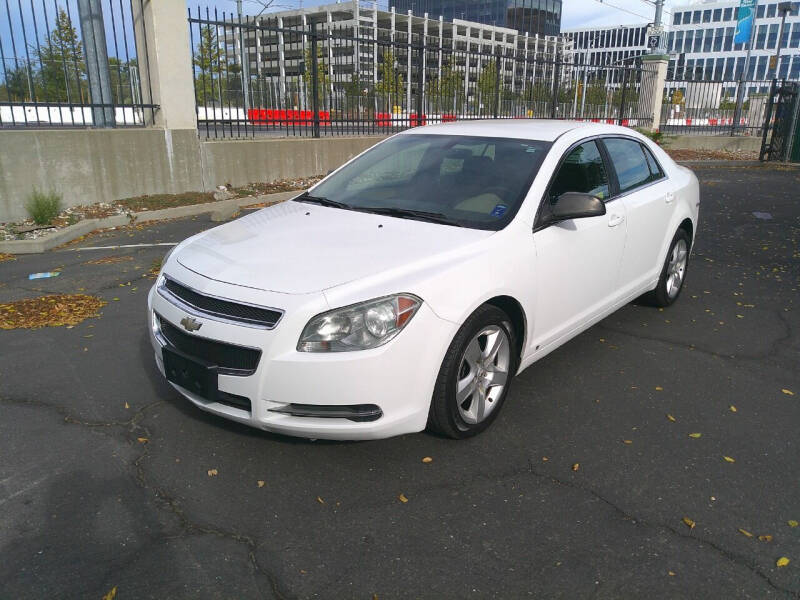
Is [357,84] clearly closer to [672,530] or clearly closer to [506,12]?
[672,530]

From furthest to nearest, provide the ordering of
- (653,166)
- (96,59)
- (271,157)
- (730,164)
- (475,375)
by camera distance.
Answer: (730,164)
(271,157)
(96,59)
(653,166)
(475,375)

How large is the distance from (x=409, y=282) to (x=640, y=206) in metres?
2.56

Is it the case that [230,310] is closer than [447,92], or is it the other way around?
[230,310]

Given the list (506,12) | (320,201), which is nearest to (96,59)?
(320,201)

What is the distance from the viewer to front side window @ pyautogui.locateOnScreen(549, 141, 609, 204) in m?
3.84

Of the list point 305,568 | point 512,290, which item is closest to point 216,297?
point 305,568

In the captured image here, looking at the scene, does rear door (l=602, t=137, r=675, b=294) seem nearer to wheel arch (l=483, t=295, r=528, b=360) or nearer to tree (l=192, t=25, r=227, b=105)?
wheel arch (l=483, t=295, r=528, b=360)

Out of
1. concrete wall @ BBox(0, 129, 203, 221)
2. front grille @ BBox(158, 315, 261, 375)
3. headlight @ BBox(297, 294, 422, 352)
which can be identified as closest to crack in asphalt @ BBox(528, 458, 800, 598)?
headlight @ BBox(297, 294, 422, 352)

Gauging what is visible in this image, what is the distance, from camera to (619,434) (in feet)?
11.1

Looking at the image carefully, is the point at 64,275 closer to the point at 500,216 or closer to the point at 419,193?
the point at 419,193

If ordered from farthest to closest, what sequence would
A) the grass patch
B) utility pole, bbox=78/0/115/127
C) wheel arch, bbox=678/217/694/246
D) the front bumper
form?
utility pole, bbox=78/0/115/127 < wheel arch, bbox=678/217/694/246 < the grass patch < the front bumper

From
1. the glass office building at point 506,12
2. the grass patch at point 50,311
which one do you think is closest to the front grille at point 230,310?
the grass patch at point 50,311

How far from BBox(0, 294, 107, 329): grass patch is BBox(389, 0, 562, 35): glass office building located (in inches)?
4313

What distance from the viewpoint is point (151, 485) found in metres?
2.87
